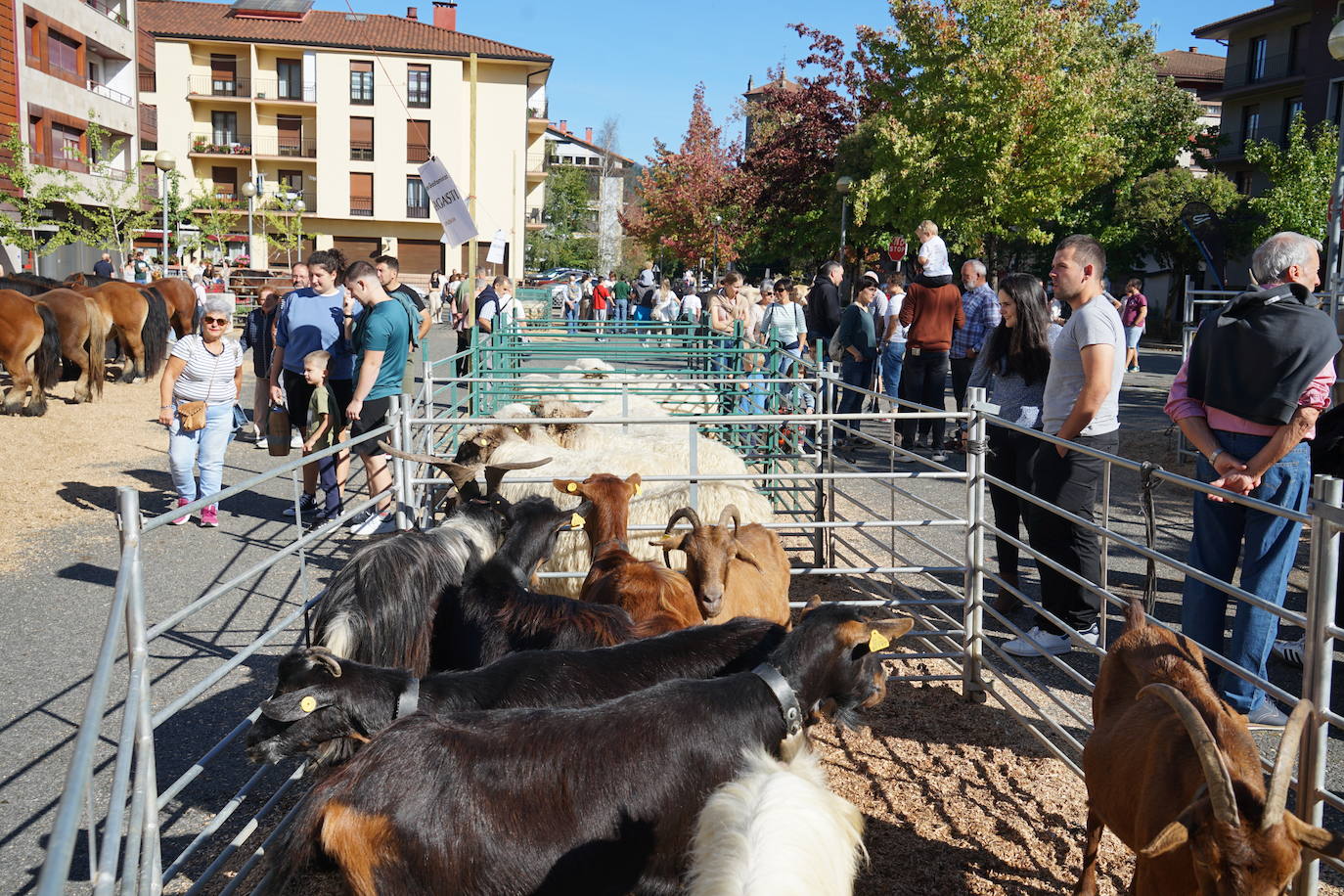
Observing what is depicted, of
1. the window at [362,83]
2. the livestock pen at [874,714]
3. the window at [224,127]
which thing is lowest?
the livestock pen at [874,714]

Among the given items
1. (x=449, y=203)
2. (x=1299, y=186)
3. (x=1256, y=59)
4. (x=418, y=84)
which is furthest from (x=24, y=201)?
(x=1256, y=59)

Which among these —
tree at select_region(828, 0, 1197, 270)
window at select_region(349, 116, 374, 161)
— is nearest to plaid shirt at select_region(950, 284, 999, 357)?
tree at select_region(828, 0, 1197, 270)

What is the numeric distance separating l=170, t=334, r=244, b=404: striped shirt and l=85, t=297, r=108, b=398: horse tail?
316 inches

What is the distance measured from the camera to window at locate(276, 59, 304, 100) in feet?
181

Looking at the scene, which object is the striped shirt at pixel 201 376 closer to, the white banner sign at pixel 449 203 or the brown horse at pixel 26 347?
the white banner sign at pixel 449 203

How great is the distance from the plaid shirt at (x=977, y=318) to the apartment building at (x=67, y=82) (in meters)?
27.0

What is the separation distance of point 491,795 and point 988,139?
21.1 metres

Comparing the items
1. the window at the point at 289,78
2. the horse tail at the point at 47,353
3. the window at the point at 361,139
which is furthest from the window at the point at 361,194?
the horse tail at the point at 47,353

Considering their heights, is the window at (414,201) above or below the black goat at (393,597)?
above

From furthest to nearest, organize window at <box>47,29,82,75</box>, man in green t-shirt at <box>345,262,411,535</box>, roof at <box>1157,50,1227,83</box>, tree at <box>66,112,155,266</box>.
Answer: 1. roof at <box>1157,50,1227,83</box>
2. window at <box>47,29,82,75</box>
3. tree at <box>66,112,155,266</box>
4. man in green t-shirt at <box>345,262,411,535</box>

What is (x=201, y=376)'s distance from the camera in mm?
8703

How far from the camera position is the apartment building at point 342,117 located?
178 ft

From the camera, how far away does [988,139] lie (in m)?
21.4

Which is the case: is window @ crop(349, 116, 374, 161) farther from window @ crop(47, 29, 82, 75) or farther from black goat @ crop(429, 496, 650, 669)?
black goat @ crop(429, 496, 650, 669)
